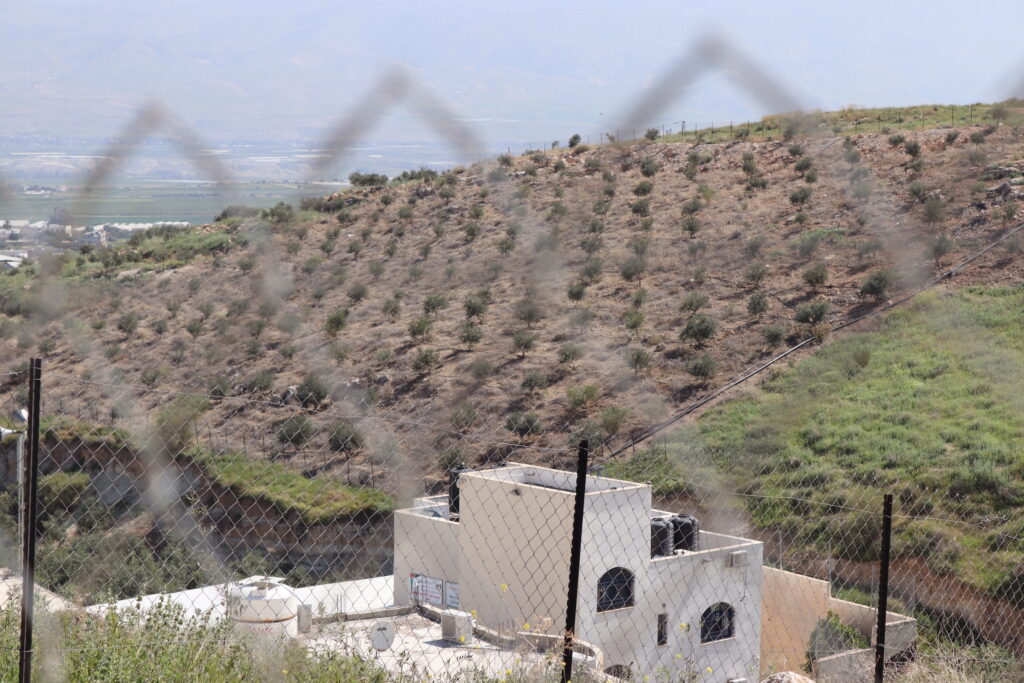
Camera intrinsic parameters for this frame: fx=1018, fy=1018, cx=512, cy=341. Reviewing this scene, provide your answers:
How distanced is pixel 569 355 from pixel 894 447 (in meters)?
5.53

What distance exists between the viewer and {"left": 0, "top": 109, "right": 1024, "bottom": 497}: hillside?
579 inches

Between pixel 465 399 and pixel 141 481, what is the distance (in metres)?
4.95

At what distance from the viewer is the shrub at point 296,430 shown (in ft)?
43.5

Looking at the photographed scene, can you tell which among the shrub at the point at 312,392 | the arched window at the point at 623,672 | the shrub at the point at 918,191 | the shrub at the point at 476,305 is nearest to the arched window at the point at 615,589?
the arched window at the point at 623,672

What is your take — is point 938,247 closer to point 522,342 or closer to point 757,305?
point 757,305

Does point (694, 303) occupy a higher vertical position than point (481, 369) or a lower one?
higher

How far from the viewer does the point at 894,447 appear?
13.3 m

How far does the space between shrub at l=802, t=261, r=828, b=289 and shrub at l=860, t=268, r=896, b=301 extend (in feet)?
3.28

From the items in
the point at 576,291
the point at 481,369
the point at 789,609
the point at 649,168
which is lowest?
the point at 789,609

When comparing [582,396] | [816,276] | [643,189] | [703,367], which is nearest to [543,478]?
[582,396]

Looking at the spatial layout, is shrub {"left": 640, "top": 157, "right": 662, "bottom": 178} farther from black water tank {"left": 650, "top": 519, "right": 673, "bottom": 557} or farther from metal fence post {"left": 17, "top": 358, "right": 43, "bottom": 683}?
metal fence post {"left": 17, "top": 358, "right": 43, "bottom": 683}

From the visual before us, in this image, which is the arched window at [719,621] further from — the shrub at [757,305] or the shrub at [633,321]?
the shrub at [757,305]

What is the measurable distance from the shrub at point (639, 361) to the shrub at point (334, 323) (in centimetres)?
490

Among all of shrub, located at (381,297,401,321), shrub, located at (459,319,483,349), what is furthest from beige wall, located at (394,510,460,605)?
shrub, located at (381,297,401,321)
